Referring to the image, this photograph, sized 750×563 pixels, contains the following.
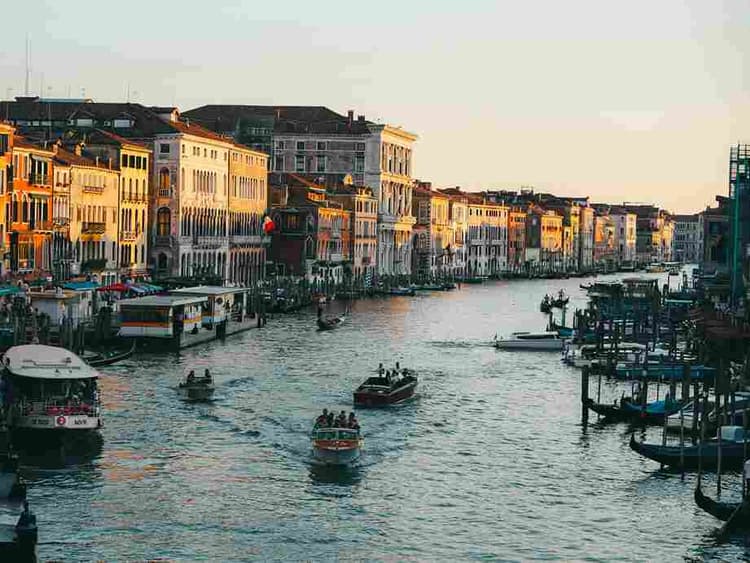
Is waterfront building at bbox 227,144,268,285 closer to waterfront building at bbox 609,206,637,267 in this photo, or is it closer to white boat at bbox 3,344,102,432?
white boat at bbox 3,344,102,432

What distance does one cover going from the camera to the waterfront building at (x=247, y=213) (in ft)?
249

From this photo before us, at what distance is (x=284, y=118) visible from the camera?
95188 millimetres

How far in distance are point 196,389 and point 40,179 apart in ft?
66.6

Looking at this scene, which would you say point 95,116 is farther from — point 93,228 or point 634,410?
point 634,410

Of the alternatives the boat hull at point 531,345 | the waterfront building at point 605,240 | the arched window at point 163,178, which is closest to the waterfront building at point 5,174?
the boat hull at point 531,345

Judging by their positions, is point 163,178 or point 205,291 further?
point 163,178

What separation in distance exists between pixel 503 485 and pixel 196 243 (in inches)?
1755

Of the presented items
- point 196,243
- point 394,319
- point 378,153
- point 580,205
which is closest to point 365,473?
point 394,319

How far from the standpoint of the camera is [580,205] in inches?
6619

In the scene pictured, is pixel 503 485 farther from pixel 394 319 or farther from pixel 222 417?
pixel 394 319

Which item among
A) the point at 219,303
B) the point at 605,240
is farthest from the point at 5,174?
the point at 605,240

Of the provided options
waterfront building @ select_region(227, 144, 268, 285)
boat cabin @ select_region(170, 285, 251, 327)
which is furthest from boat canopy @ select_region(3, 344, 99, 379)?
waterfront building @ select_region(227, 144, 268, 285)

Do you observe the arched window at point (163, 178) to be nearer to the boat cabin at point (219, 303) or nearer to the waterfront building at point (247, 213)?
the waterfront building at point (247, 213)

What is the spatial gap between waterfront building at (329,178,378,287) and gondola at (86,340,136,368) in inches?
1749
